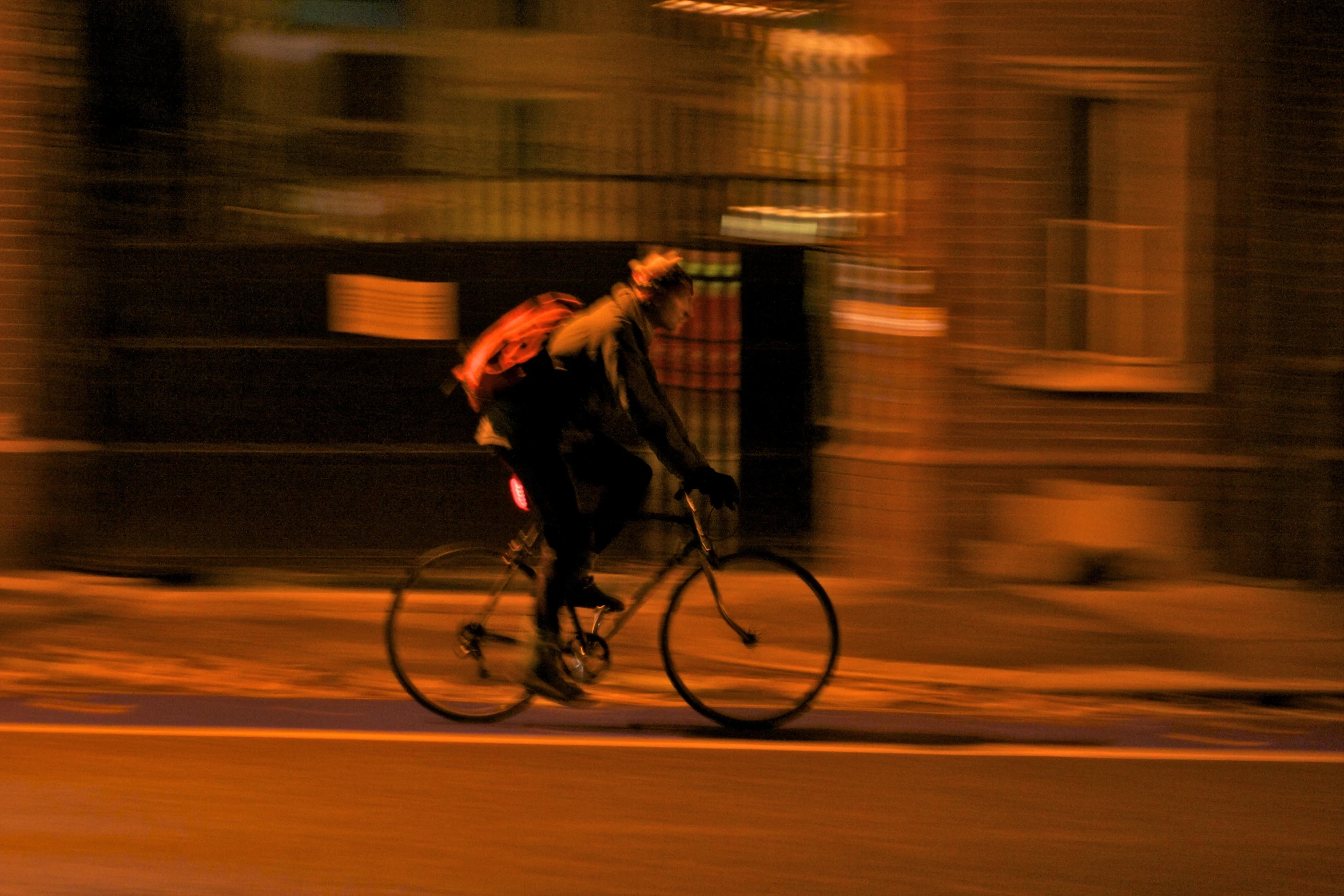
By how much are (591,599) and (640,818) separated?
1285 mm

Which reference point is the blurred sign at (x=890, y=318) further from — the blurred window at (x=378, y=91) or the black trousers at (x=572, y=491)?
the black trousers at (x=572, y=491)

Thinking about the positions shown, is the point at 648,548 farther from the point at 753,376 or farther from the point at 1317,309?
the point at 1317,309

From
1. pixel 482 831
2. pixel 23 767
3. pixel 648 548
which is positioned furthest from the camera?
pixel 648 548

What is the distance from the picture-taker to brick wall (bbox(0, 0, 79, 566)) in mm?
9156

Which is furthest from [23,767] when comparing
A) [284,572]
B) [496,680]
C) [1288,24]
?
[1288,24]

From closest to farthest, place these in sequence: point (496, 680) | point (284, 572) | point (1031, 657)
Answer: point (496, 680)
point (1031, 657)
point (284, 572)

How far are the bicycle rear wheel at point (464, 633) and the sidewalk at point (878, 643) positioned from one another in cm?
49

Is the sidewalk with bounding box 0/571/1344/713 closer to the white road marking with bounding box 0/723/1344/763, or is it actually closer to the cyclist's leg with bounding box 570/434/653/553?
the cyclist's leg with bounding box 570/434/653/553

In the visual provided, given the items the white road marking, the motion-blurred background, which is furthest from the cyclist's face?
the motion-blurred background

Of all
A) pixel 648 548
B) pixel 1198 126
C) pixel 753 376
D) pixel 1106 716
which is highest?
pixel 1198 126

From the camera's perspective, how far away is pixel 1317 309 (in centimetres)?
917

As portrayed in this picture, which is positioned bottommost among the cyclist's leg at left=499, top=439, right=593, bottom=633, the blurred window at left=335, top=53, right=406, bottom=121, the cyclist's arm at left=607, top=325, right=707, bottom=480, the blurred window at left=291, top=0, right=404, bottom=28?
the cyclist's leg at left=499, top=439, right=593, bottom=633

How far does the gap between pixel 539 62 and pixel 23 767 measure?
5095 mm

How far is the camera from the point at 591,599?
629 centimetres
